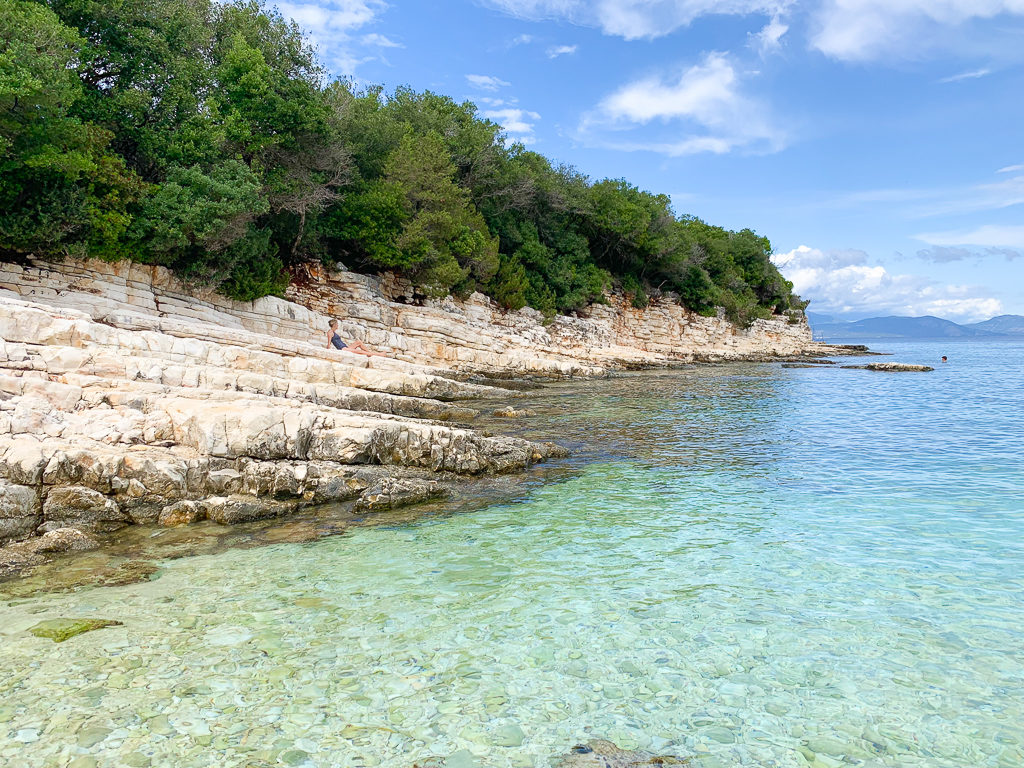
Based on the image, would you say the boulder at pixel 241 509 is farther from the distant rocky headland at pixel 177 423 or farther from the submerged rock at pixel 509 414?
the submerged rock at pixel 509 414

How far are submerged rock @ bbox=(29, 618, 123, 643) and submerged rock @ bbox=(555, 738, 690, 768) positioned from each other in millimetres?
4937

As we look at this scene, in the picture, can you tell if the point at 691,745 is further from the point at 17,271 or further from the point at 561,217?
the point at 561,217

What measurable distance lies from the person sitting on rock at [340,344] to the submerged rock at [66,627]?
21375mm

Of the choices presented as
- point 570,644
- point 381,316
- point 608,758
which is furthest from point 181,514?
point 381,316

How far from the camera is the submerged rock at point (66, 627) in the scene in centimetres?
591

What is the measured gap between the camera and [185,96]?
25000 mm

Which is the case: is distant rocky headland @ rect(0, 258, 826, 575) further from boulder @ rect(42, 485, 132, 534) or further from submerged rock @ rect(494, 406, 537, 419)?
submerged rock @ rect(494, 406, 537, 419)

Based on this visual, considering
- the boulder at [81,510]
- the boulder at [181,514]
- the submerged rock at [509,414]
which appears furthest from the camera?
the submerged rock at [509,414]

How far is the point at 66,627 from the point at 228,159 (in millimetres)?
24515

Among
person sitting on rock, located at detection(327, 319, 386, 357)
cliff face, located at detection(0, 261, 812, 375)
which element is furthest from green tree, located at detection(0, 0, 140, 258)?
person sitting on rock, located at detection(327, 319, 386, 357)

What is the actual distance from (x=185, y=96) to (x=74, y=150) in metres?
5.88

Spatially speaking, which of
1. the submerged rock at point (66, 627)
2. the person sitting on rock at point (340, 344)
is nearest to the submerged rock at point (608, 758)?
the submerged rock at point (66, 627)

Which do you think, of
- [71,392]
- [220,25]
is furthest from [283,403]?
[220,25]

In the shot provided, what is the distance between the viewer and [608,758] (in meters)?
4.34
